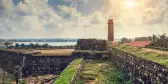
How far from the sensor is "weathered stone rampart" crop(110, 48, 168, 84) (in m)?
12.8

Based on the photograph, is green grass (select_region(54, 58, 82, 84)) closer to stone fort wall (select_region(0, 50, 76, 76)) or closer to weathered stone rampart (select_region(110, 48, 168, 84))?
weathered stone rampart (select_region(110, 48, 168, 84))

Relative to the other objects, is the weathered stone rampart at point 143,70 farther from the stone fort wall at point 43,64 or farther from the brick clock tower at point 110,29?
the brick clock tower at point 110,29

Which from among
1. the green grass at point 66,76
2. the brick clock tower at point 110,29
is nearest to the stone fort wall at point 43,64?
the green grass at point 66,76

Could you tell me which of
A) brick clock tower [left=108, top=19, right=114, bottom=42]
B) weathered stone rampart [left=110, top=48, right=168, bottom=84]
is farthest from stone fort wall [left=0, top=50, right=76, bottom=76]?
brick clock tower [left=108, top=19, right=114, bottom=42]

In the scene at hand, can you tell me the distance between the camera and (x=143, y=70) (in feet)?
52.5

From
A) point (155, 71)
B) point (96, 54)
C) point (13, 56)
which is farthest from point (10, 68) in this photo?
point (155, 71)

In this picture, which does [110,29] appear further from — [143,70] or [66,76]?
[143,70]

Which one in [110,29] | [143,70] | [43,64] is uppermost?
[110,29]

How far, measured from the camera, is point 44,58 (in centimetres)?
3641

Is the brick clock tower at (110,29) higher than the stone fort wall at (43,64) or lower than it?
higher

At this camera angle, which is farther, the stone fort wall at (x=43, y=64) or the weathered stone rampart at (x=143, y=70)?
the stone fort wall at (x=43, y=64)

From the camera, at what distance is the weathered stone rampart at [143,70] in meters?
12.8

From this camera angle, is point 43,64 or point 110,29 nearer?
point 43,64

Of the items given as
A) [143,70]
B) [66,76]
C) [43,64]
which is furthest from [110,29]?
[143,70]
